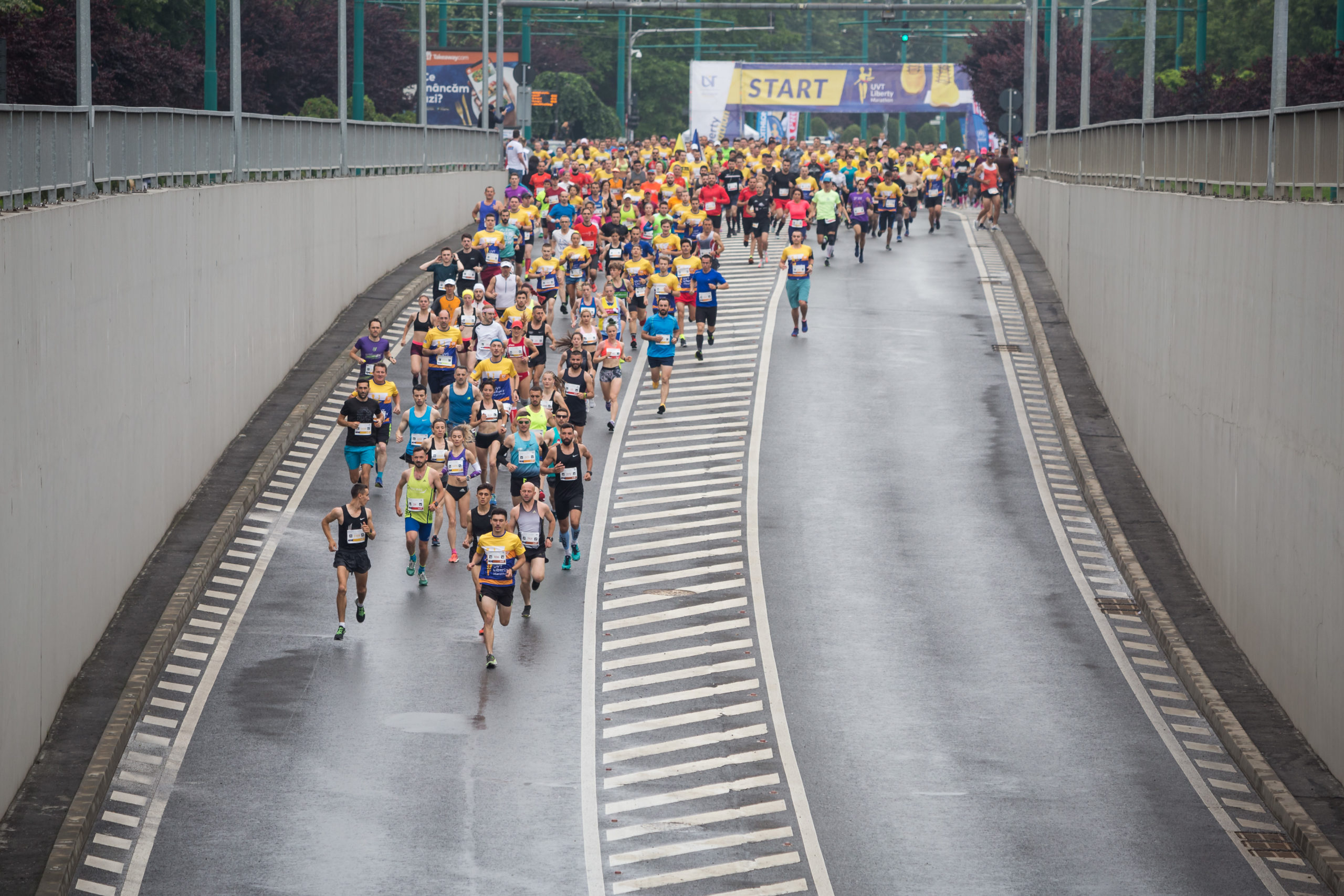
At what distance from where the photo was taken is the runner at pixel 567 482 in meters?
22.8

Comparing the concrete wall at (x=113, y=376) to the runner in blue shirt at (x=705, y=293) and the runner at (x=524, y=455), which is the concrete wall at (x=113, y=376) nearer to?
the runner at (x=524, y=455)

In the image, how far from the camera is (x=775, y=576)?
22.4m

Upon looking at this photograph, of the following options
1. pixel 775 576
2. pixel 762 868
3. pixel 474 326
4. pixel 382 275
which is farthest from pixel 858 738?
pixel 382 275

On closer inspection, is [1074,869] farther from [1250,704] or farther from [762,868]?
[1250,704]

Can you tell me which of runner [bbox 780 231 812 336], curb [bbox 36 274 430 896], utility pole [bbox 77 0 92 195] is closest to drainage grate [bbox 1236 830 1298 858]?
curb [bbox 36 274 430 896]

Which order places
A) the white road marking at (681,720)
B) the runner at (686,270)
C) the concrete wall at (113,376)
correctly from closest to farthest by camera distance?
the concrete wall at (113,376), the white road marking at (681,720), the runner at (686,270)

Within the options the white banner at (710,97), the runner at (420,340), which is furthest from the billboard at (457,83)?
the runner at (420,340)

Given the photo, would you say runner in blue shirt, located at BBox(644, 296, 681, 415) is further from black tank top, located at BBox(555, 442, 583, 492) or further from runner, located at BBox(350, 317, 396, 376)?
black tank top, located at BBox(555, 442, 583, 492)

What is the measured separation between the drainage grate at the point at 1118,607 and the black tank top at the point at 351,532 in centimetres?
816

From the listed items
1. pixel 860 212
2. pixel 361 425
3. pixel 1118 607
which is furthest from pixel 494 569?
pixel 860 212

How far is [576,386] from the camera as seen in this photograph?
26.4 m

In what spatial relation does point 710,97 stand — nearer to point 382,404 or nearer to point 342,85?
point 342,85

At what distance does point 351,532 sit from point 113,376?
2.98 metres

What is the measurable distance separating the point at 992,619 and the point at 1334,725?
5.65 metres
